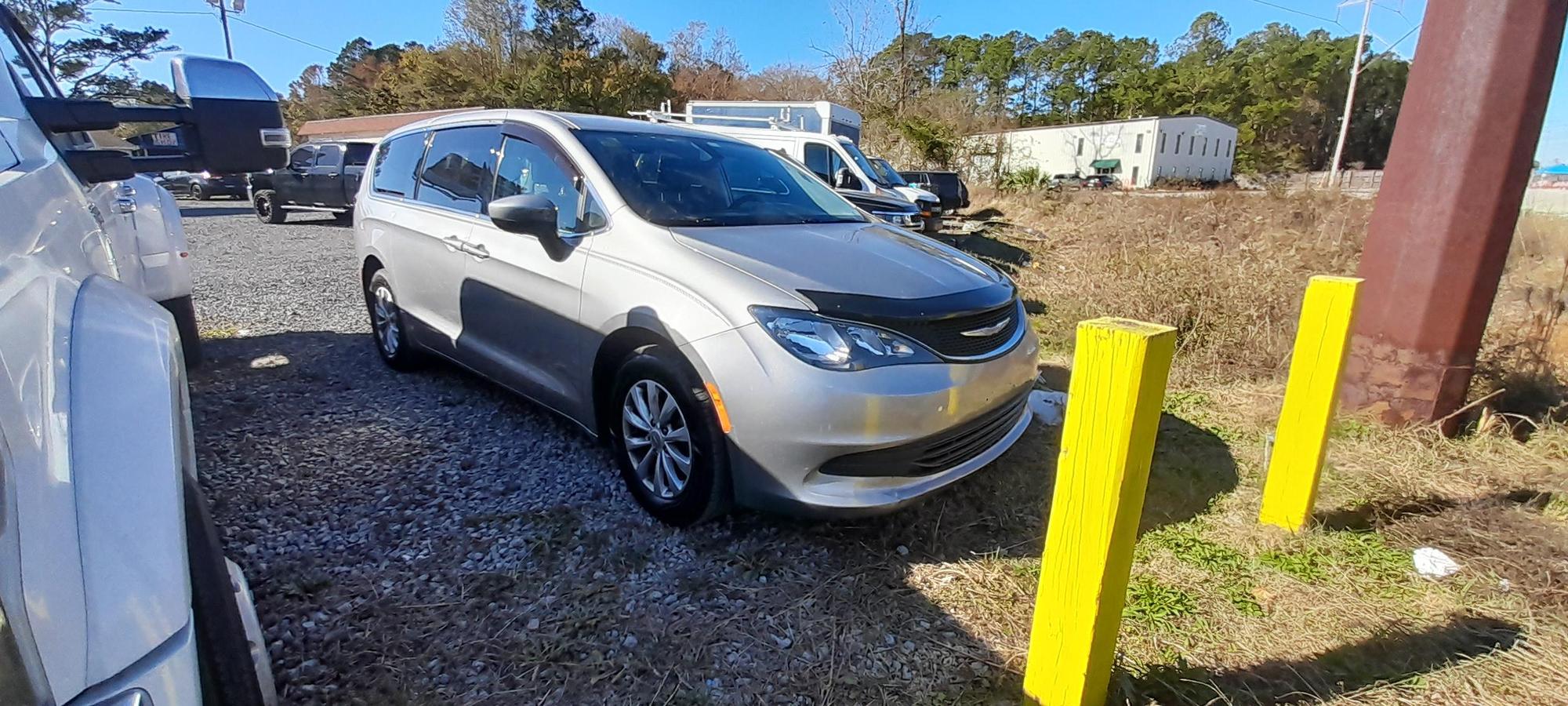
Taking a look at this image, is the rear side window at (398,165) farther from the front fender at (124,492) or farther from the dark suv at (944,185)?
the dark suv at (944,185)

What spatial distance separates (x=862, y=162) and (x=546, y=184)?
8.45 meters

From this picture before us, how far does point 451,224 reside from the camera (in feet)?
12.2

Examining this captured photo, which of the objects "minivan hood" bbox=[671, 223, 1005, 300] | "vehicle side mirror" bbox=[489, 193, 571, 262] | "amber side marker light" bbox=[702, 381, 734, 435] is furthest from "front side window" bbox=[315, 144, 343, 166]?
"amber side marker light" bbox=[702, 381, 734, 435]

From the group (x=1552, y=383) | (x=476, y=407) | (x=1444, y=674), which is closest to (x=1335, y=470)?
(x=1444, y=674)

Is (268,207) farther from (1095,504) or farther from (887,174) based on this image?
(1095,504)

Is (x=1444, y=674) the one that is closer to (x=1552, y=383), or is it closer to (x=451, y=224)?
(x=1552, y=383)

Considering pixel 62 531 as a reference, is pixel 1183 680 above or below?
below

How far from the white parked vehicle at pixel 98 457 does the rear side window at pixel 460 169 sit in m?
1.67

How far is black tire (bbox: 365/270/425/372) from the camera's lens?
4.41 m

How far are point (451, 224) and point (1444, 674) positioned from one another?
4.34 meters

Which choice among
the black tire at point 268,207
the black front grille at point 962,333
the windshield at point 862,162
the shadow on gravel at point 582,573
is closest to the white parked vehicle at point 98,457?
the shadow on gravel at point 582,573

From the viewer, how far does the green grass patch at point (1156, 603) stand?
2396mm

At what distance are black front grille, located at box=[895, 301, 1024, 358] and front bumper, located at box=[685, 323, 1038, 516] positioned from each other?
8 centimetres

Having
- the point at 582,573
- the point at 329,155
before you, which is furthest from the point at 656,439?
the point at 329,155
